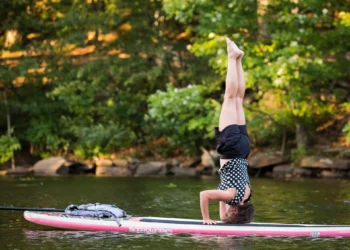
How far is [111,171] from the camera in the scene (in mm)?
28656

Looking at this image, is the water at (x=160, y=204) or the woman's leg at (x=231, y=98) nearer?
the water at (x=160, y=204)

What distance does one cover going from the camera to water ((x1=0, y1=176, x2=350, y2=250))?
10.7 meters

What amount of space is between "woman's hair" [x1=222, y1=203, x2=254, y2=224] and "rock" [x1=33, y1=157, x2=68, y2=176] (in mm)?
17664

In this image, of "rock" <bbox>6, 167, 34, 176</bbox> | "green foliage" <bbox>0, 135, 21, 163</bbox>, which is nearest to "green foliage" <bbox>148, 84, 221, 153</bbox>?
"rock" <bbox>6, 167, 34, 176</bbox>

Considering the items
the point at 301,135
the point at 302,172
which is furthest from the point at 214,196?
the point at 301,135

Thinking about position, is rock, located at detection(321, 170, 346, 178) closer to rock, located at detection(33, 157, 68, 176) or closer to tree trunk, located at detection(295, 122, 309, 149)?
tree trunk, located at detection(295, 122, 309, 149)

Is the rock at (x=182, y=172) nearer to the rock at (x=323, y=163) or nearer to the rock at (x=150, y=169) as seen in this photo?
the rock at (x=150, y=169)

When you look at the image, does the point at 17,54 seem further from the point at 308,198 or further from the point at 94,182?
the point at 308,198

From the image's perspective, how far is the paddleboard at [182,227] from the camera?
1123cm

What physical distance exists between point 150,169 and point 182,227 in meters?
16.6

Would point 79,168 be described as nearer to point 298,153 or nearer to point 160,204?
point 298,153

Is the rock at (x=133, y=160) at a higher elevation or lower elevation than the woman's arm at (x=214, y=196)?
lower

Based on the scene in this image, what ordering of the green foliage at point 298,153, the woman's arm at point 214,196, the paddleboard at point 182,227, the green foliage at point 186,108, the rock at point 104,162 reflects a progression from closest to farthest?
→ 1. the paddleboard at point 182,227
2. the woman's arm at point 214,196
3. the green foliage at point 186,108
4. the green foliage at point 298,153
5. the rock at point 104,162

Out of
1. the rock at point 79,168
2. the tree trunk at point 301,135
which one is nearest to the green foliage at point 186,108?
the tree trunk at point 301,135
